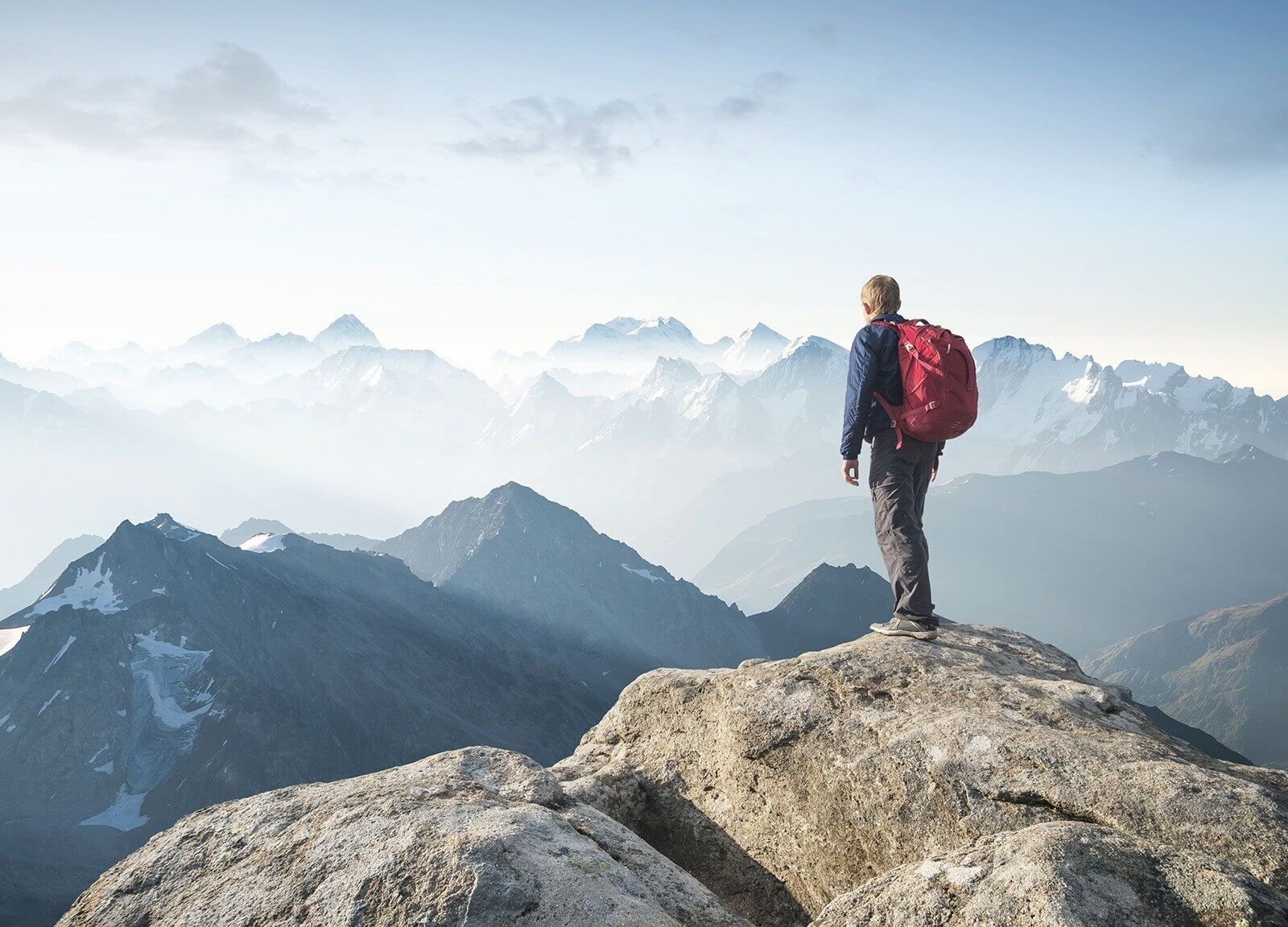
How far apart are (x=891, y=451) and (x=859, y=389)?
110 centimetres

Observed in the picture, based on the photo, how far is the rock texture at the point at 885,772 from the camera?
668 cm

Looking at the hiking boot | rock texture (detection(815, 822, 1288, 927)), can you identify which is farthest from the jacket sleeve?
rock texture (detection(815, 822, 1288, 927))

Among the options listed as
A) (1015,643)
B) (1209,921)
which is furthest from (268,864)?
(1015,643)

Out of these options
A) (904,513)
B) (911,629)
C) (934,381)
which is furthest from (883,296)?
(911,629)

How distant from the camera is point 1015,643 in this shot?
39.9 feet

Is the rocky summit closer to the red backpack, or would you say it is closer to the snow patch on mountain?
the red backpack

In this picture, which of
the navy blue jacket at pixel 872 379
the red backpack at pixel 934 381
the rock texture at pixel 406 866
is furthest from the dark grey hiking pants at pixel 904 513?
the rock texture at pixel 406 866

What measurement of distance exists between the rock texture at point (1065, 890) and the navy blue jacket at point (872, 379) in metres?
6.05

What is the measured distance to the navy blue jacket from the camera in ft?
34.7

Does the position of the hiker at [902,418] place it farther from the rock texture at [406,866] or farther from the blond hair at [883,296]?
the rock texture at [406,866]

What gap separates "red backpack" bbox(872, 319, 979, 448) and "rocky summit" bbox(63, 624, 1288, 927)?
330 centimetres

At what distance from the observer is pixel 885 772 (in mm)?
8023

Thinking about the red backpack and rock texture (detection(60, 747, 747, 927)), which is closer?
rock texture (detection(60, 747, 747, 927))

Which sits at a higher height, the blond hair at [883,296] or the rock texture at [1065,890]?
the blond hair at [883,296]
